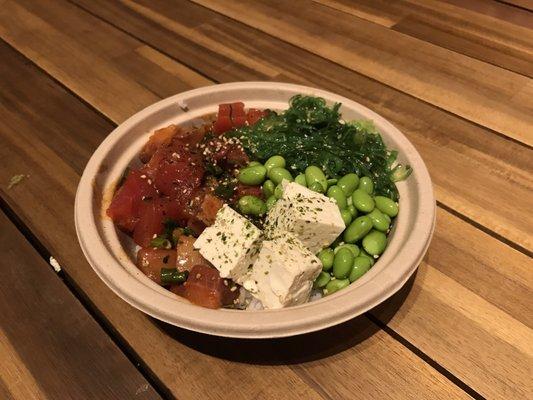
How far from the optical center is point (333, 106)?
72.9 inches

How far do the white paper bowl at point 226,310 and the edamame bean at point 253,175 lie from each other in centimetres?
42

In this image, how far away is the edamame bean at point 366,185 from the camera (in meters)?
1.61

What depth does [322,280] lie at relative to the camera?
4.73 feet

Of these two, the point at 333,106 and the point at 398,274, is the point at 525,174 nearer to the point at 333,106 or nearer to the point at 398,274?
the point at 333,106

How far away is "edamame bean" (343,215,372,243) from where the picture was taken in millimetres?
1483

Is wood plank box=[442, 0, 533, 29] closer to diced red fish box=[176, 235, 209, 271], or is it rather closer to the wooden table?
the wooden table

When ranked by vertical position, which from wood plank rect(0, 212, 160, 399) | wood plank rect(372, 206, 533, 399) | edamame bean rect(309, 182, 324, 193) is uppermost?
edamame bean rect(309, 182, 324, 193)

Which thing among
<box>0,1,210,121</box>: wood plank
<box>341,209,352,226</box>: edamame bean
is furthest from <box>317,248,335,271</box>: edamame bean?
<box>0,1,210,121</box>: wood plank

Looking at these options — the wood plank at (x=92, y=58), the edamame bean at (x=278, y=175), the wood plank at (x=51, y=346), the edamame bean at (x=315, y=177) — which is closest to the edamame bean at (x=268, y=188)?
the edamame bean at (x=278, y=175)

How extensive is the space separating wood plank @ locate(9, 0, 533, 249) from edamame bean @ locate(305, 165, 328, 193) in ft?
1.74

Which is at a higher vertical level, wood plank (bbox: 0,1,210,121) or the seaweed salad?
the seaweed salad

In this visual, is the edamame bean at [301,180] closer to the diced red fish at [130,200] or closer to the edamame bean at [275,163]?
the edamame bean at [275,163]

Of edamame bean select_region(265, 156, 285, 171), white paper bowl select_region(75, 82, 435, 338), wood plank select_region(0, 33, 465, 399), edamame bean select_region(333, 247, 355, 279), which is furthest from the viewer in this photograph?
edamame bean select_region(265, 156, 285, 171)

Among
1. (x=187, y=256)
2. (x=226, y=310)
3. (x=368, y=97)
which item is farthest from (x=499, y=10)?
(x=226, y=310)
